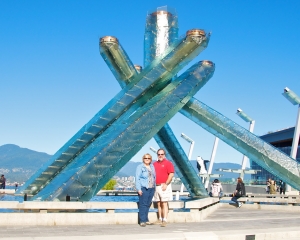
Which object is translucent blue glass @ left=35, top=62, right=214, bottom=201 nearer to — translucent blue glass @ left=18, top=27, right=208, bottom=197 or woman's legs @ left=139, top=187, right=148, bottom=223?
translucent blue glass @ left=18, top=27, right=208, bottom=197

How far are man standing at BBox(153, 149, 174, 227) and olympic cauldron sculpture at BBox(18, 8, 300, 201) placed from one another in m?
3.72

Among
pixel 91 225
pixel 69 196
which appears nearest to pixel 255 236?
pixel 91 225

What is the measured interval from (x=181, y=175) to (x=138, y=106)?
4489 mm

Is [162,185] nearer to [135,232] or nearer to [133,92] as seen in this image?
[135,232]

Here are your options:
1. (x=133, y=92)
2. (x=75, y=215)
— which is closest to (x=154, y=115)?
(x=133, y=92)

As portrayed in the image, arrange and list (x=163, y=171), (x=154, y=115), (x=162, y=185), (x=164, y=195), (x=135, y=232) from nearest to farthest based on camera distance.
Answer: (x=135, y=232), (x=164, y=195), (x=162, y=185), (x=163, y=171), (x=154, y=115)

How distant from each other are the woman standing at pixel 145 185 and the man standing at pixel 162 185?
26 cm

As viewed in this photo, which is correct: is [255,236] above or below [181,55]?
below

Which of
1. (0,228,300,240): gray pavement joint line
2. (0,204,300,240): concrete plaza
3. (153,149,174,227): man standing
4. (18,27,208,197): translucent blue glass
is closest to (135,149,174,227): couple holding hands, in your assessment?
(153,149,174,227): man standing

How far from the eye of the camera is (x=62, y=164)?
52.4 ft

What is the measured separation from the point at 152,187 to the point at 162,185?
1.04 feet

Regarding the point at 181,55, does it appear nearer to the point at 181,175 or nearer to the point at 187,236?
the point at 181,175

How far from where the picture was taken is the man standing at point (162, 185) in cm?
972

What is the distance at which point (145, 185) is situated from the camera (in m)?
9.56
